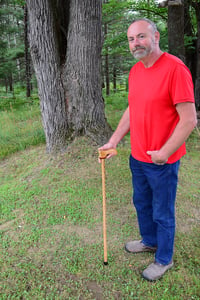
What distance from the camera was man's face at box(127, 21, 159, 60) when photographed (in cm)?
190

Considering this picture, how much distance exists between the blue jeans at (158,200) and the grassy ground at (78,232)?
30 cm

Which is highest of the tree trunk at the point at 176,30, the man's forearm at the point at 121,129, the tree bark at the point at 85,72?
the tree trunk at the point at 176,30

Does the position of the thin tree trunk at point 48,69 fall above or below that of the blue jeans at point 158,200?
above

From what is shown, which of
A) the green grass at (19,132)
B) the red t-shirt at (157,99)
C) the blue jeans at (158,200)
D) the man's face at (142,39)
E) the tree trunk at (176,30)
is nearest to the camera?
the red t-shirt at (157,99)

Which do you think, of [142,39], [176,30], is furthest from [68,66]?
[176,30]

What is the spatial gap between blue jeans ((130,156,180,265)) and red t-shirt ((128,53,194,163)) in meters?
0.11

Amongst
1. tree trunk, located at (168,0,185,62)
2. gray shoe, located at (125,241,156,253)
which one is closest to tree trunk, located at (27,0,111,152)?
gray shoe, located at (125,241,156,253)

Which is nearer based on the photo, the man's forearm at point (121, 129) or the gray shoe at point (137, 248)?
the man's forearm at point (121, 129)

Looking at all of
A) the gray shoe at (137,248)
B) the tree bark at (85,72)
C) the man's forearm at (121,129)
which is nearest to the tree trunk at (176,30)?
the tree bark at (85,72)

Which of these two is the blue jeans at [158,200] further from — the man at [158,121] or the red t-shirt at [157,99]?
the red t-shirt at [157,99]

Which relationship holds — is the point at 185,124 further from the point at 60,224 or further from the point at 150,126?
the point at 60,224

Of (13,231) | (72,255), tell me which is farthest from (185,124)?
(13,231)

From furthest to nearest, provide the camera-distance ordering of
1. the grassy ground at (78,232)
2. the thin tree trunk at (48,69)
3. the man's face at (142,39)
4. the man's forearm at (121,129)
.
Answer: the thin tree trunk at (48,69) < the man's forearm at (121,129) < the grassy ground at (78,232) < the man's face at (142,39)

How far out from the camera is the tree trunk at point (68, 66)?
391cm
